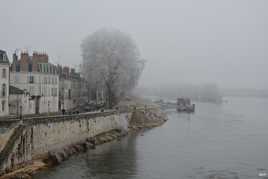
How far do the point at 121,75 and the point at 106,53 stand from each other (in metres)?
4.27

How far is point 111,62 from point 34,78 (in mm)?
13589

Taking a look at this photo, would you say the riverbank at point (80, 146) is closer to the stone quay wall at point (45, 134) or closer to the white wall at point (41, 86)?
the stone quay wall at point (45, 134)

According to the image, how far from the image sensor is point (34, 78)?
51.8 meters

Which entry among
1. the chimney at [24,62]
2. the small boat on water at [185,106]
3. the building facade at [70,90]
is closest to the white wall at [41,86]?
the chimney at [24,62]

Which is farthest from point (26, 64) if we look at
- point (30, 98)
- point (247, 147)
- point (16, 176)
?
point (247, 147)

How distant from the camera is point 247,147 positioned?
142ft

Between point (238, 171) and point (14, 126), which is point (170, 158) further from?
point (14, 126)

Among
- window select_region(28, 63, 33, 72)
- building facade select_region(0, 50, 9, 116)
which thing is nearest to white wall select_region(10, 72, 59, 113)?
window select_region(28, 63, 33, 72)

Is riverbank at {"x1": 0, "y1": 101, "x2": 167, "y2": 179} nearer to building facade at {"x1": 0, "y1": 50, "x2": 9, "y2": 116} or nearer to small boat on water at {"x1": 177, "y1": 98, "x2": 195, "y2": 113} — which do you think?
building facade at {"x1": 0, "y1": 50, "x2": 9, "y2": 116}

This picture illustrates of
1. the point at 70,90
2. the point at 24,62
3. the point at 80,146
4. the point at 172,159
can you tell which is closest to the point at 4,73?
the point at 80,146

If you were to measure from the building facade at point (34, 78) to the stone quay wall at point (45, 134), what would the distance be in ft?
28.5

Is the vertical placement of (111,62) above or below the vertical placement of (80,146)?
above

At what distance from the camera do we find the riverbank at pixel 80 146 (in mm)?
29281

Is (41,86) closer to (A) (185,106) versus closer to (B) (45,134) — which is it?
(B) (45,134)
